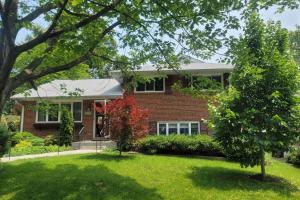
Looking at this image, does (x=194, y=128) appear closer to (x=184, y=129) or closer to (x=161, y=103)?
(x=184, y=129)

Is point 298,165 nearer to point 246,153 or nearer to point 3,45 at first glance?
point 246,153

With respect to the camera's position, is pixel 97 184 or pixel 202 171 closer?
pixel 97 184

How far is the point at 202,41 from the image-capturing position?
1044cm

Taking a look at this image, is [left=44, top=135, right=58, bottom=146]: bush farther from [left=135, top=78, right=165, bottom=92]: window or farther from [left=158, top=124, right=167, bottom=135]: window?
[left=158, top=124, right=167, bottom=135]: window

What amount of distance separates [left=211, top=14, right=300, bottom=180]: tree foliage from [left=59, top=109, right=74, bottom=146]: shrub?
13.9 m

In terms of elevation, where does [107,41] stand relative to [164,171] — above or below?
above

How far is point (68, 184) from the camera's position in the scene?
480 inches

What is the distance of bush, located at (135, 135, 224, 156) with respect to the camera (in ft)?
63.6

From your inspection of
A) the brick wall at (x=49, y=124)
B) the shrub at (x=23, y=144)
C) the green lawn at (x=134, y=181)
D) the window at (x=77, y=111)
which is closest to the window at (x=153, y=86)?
the brick wall at (x=49, y=124)

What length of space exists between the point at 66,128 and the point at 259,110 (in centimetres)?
1588

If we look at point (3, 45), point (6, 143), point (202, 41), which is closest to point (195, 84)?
point (202, 41)

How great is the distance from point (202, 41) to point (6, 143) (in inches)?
423

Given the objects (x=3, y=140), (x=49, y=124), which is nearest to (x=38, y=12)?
(x=3, y=140)

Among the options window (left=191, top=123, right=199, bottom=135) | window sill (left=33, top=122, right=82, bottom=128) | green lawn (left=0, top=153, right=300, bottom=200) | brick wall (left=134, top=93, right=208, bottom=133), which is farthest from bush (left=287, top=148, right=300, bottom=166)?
window sill (left=33, top=122, right=82, bottom=128)
